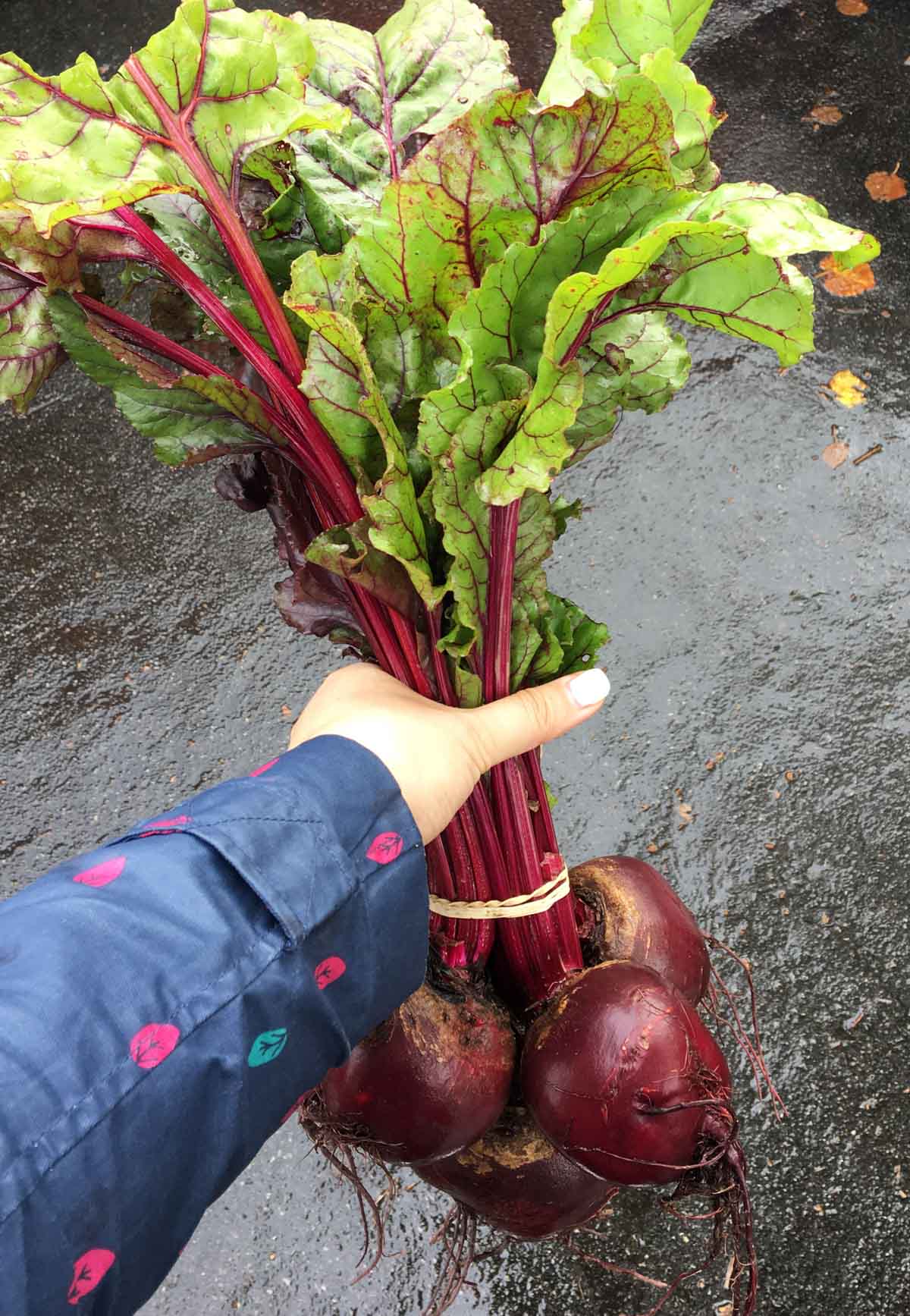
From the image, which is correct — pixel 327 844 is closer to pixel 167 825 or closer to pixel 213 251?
pixel 167 825

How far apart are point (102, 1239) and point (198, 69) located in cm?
136

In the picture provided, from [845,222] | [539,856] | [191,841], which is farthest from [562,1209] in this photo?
[845,222]

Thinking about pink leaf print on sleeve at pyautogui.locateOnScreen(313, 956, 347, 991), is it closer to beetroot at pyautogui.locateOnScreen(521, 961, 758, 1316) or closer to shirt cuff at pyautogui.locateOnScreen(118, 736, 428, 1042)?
shirt cuff at pyautogui.locateOnScreen(118, 736, 428, 1042)

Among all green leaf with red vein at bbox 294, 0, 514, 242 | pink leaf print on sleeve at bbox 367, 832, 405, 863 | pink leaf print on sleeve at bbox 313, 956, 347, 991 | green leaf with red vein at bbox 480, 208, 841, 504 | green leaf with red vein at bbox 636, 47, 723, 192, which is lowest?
pink leaf print on sleeve at bbox 313, 956, 347, 991

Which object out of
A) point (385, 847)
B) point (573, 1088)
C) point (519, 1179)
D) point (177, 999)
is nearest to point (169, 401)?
point (385, 847)

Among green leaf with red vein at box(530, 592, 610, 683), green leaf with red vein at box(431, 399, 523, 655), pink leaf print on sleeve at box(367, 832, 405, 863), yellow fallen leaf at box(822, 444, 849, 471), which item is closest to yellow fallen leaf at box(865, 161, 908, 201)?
yellow fallen leaf at box(822, 444, 849, 471)

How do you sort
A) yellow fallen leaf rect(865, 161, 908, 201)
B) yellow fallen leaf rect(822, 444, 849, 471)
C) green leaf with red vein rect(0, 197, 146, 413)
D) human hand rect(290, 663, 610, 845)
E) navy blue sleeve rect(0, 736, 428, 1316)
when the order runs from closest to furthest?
navy blue sleeve rect(0, 736, 428, 1316)
green leaf with red vein rect(0, 197, 146, 413)
human hand rect(290, 663, 610, 845)
yellow fallen leaf rect(822, 444, 849, 471)
yellow fallen leaf rect(865, 161, 908, 201)

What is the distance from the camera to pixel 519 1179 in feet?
5.68

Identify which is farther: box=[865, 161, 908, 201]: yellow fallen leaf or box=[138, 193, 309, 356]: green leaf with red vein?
box=[865, 161, 908, 201]: yellow fallen leaf

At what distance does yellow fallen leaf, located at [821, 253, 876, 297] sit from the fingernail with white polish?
208cm

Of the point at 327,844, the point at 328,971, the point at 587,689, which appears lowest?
the point at 587,689

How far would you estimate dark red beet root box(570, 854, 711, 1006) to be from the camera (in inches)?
70.1

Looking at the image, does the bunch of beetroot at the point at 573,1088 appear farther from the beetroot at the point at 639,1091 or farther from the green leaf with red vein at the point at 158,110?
the green leaf with red vein at the point at 158,110

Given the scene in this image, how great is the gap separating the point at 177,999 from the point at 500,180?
1032 mm
